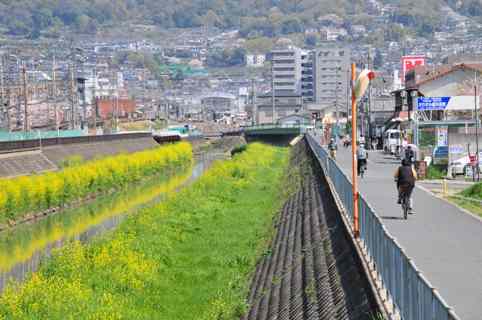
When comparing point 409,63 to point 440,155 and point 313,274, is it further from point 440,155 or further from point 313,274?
point 313,274

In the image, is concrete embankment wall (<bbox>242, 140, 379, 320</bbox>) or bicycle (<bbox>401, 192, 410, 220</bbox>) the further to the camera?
bicycle (<bbox>401, 192, 410, 220</bbox>)

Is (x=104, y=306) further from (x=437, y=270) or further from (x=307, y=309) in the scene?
(x=437, y=270)

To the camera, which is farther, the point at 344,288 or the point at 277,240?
the point at 277,240

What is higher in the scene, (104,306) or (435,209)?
(435,209)

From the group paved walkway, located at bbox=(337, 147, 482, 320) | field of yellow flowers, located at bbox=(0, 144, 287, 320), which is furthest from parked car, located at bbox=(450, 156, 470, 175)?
paved walkway, located at bbox=(337, 147, 482, 320)

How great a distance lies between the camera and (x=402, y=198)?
71.5 feet

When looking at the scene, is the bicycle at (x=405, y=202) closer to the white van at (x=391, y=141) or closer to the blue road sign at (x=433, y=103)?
the blue road sign at (x=433, y=103)

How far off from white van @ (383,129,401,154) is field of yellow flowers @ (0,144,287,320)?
12473 millimetres

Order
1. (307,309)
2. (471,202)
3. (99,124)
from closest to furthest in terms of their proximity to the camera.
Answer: (307,309), (471,202), (99,124)

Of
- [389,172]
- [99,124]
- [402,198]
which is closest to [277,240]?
[402,198]

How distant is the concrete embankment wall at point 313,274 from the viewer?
14.9m

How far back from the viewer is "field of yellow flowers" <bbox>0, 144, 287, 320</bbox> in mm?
20906

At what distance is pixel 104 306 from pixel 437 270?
8.54m

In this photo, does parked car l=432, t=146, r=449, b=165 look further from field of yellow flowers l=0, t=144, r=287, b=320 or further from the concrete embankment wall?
the concrete embankment wall
